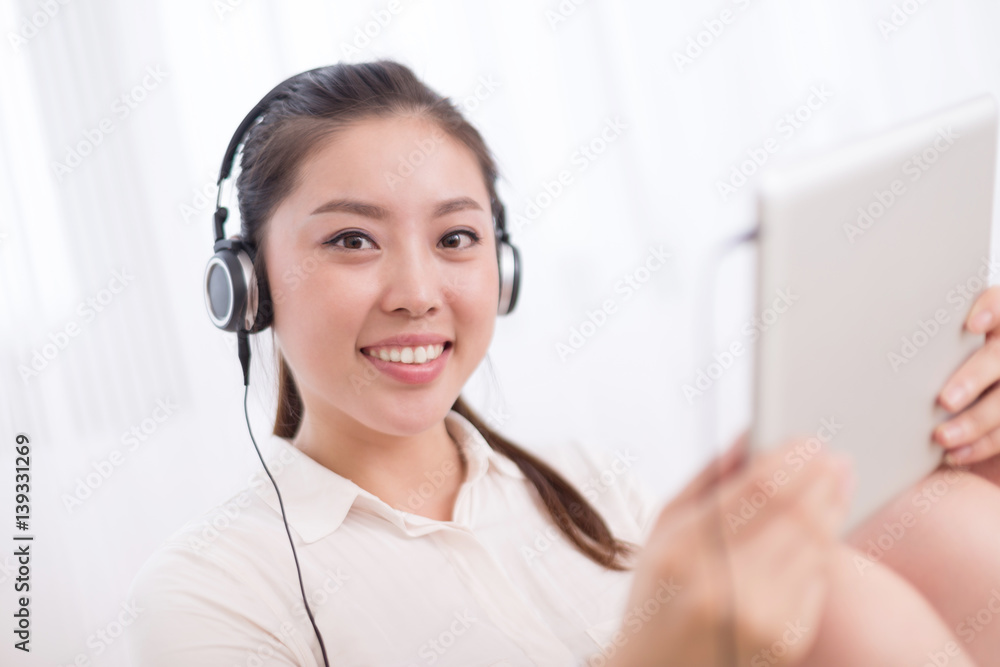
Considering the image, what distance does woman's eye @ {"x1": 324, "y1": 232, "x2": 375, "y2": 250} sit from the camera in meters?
0.95

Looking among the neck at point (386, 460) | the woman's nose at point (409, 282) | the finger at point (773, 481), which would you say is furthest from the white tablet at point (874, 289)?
the neck at point (386, 460)

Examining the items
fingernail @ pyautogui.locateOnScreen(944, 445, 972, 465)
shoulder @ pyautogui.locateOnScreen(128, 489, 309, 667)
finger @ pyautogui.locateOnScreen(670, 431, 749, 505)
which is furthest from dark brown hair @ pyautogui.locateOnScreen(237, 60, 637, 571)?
finger @ pyautogui.locateOnScreen(670, 431, 749, 505)

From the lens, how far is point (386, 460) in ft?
3.59

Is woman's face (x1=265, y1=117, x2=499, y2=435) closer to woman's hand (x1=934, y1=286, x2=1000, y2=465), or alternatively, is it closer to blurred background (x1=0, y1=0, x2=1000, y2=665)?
blurred background (x1=0, y1=0, x2=1000, y2=665)

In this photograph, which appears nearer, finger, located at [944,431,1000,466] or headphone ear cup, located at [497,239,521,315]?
finger, located at [944,431,1000,466]

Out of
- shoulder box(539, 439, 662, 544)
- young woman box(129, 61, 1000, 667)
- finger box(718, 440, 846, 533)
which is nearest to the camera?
finger box(718, 440, 846, 533)

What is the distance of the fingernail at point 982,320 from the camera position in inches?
29.3

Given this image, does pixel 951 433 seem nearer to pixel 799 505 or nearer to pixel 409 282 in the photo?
pixel 799 505

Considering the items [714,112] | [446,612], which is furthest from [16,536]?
[714,112]

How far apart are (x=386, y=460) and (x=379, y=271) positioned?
283 millimetres

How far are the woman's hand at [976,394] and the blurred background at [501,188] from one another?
279 millimetres

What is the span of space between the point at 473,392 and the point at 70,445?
89 cm

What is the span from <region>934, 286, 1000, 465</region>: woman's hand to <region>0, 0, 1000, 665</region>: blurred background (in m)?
0.28

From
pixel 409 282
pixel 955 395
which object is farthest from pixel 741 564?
pixel 409 282
